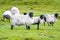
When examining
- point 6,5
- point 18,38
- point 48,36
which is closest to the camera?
point 18,38

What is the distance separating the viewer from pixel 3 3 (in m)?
45.2

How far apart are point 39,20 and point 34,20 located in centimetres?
43

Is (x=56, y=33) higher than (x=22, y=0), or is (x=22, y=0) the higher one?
(x=22, y=0)

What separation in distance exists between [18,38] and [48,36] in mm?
1964

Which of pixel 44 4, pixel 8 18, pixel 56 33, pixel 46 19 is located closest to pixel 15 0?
pixel 44 4

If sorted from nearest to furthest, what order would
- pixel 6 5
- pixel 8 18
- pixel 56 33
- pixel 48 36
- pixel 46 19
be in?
pixel 48 36, pixel 56 33, pixel 46 19, pixel 8 18, pixel 6 5

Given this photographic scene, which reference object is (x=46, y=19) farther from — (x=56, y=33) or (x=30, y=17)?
(x=56, y=33)

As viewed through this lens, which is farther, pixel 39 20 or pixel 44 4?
pixel 44 4

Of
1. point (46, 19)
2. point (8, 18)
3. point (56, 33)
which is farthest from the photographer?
point (8, 18)

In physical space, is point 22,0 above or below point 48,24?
above

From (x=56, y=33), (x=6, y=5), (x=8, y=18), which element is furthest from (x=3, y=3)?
(x=56, y=33)

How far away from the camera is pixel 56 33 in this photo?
1728 cm

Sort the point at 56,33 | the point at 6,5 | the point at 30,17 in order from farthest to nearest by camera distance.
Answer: the point at 6,5 < the point at 30,17 < the point at 56,33

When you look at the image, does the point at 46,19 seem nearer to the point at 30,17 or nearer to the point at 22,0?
the point at 30,17
